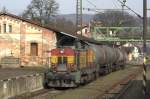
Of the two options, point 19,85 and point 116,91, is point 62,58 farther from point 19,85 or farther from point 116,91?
point 19,85

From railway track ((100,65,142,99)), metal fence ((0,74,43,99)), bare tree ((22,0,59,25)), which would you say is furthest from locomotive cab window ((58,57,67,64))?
bare tree ((22,0,59,25))

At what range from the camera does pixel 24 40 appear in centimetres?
6012

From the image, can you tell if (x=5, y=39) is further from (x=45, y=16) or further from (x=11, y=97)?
(x=45, y=16)

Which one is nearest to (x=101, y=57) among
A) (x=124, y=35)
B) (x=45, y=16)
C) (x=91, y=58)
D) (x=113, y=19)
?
(x=91, y=58)

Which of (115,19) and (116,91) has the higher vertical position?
(115,19)

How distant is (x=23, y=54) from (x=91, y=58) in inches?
872

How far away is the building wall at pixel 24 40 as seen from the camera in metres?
58.9

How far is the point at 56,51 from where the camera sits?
33.8 metres

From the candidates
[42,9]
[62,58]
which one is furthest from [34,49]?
[42,9]

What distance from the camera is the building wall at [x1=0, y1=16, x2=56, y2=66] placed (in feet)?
193

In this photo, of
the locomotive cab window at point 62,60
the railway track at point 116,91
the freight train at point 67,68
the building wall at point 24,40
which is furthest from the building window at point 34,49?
the locomotive cab window at point 62,60

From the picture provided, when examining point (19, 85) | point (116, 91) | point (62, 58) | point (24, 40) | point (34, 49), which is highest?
point (24, 40)

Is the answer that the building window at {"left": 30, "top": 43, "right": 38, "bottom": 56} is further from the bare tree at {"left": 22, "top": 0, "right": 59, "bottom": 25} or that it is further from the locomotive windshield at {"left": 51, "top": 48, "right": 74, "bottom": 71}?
the bare tree at {"left": 22, "top": 0, "right": 59, "bottom": 25}

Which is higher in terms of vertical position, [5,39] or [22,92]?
[5,39]
